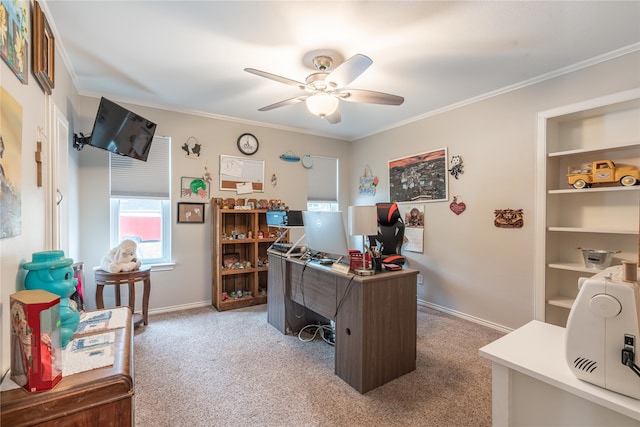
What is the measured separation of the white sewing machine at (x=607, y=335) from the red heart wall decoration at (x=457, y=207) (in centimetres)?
254

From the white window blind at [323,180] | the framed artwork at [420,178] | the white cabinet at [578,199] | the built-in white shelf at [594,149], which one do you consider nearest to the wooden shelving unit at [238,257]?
the white window blind at [323,180]

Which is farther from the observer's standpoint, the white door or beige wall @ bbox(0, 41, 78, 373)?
the white door

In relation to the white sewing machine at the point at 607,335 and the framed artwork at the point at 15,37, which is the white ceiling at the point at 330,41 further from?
the white sewing machine at the point at 607,335

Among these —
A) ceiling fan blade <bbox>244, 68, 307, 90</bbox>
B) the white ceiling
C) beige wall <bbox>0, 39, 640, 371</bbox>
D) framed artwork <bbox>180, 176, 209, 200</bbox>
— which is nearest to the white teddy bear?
beige wall <bbox>0, 39, 640, 371</bbox>

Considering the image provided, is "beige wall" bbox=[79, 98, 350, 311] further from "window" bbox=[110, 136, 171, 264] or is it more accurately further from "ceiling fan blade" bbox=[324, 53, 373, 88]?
"ceiling fan blade" bbox=[324, 53, 373, 88]

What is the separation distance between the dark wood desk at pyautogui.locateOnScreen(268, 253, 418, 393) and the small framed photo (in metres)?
1.76

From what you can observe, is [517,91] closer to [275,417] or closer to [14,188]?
[275,417]

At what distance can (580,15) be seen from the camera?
188 cm

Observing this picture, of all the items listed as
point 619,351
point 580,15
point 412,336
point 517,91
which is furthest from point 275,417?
point 517,91

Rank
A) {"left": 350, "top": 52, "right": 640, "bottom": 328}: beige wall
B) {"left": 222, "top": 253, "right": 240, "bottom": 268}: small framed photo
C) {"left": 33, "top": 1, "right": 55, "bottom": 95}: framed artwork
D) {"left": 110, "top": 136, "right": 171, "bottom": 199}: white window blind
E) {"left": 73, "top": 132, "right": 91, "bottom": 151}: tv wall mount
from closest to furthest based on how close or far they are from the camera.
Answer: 1. {"left": 33, "top": 1, "right": 55, "bottom": 95}: framed artwork
2. {"left": 350, "top": 52, "right": 640, "bottom": 328}: beige wall
3. {"left": 73, "top": 132, "right": 91, "bottom": 151}: tv wall mount
4. {"left": 110, "top": 136, "right": 171, "bottom": 199}: white window blind
5. {"left": 222, "top": 253, "right": 240, "bottom": 268}: small framed photo

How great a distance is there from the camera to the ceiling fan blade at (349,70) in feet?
5.90

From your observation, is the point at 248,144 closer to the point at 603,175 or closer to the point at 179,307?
the point at 179,307

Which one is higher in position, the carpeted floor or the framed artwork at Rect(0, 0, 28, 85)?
the framed artwork at Rect(0, 0, 28, 85)

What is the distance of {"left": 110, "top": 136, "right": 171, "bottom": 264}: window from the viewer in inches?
131
